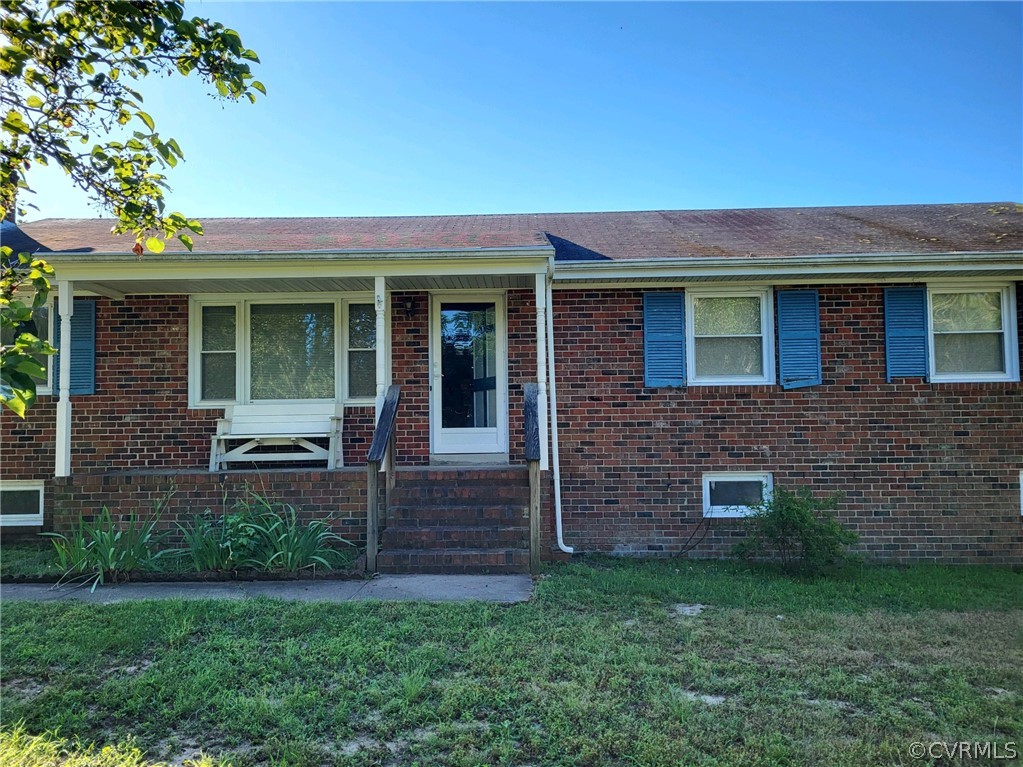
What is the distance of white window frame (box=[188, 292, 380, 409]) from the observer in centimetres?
772

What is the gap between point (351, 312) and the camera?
7965 millimetres

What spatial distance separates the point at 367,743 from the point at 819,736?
2.16m

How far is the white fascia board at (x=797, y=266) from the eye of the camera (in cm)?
690

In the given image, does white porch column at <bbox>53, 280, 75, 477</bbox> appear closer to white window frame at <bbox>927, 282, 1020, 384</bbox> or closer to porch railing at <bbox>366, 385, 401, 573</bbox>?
porch railing at <bbox>366, 385, 401, 573</bbox>

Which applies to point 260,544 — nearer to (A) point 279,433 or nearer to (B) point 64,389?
(A) point 279,433

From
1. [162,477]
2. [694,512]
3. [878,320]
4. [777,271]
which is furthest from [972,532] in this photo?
[162,477]

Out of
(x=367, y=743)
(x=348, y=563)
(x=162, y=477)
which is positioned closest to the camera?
(x=367, y=743)

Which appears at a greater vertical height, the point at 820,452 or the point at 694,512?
the point at 820,452

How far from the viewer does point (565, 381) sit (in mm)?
7414

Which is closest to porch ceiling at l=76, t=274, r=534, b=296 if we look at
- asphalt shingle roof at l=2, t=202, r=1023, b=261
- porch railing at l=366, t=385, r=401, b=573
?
asphalt shingle roof at l=2, t=202, r=1023, b=261

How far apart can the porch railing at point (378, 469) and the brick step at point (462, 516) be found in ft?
0.70

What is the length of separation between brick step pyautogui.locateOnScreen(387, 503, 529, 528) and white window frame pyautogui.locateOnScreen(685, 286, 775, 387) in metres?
2.62

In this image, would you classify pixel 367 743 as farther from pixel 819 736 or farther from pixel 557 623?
pixel 819 736

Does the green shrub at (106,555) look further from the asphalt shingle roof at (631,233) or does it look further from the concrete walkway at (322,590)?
the asphalt shingle roof at (631,233)
